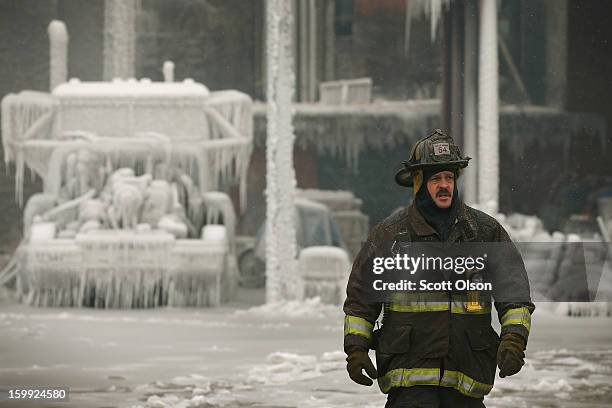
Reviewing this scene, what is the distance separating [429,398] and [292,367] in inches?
210

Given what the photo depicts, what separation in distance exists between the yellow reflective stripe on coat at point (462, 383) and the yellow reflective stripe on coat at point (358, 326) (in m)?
0.30

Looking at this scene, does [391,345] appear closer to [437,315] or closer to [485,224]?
[437,315]

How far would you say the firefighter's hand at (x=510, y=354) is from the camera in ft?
15.5

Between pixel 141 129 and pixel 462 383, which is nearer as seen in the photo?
pixel 462 383

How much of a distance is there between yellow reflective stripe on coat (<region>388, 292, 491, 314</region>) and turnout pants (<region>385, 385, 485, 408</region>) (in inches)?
10.3

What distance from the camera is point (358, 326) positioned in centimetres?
486

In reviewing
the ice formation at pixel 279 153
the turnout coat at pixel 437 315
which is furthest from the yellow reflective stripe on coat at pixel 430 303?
the ice formation at pixel 279 153

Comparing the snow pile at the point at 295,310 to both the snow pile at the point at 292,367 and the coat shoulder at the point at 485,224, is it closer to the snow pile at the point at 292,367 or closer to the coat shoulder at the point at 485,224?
the snow pile at the point at 292,367

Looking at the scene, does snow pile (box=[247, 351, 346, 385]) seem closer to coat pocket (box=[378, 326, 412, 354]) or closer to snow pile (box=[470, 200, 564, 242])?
coat pocket (box=[378, 326, 412, 354])

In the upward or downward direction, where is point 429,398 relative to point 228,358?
upward

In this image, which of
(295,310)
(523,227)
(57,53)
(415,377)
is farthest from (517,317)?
(57,53)

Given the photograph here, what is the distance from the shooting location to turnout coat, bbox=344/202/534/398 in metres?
4.90

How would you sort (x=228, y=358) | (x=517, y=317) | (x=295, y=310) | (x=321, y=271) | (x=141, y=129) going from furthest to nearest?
1. (x=141, y=129)
2. (x=321, y=271)
3. (x=295, y=310)
4. (x=228, y=358)
5. (x=517, y=317)

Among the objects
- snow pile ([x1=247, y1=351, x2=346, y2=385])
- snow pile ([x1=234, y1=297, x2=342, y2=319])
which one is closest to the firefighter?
snow pile ([x1=247, y1=351, x2=346, y2=385])
